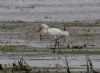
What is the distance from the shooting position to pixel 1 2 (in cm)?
2666

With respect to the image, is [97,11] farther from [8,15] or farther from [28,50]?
[28,50]

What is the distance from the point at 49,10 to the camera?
2311 cm

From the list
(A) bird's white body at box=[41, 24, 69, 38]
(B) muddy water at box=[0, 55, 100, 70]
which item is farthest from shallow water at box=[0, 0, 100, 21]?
(B) muddy water at box=[0, 55, 100, 70]

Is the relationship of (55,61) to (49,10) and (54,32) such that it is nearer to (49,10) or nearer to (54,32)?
(54,32)

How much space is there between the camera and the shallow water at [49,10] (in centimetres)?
2106

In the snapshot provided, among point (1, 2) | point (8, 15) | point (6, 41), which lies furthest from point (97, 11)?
point (6, 41)

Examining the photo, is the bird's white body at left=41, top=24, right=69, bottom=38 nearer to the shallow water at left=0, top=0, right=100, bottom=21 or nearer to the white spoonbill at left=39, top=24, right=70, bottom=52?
the white spoonbill at left=39, top=24, right=70, bottom=52

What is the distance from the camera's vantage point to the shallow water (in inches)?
829

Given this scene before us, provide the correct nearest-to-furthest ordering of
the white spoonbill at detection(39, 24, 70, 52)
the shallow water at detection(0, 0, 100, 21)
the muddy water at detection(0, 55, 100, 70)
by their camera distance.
A: the muddy water at detection(0, 55, 100, 70)
the white spoonbill at detection(39, 24, 70, 52)
the shallow water at detection(0, 0, 100, 21)

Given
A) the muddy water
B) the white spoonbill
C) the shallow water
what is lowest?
the muddy water

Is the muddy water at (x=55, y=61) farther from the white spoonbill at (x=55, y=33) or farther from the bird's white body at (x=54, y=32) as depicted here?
the bird's white body at (x=54, y=32)

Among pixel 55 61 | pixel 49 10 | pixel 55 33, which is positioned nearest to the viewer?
pixel 55 61

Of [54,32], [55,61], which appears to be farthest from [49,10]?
[55,61]

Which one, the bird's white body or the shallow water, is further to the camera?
the shallow water
